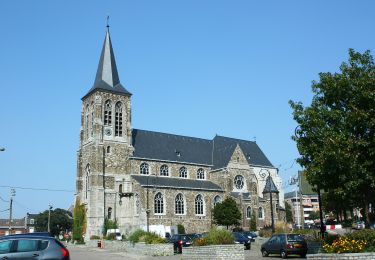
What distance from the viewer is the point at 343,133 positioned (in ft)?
68.4

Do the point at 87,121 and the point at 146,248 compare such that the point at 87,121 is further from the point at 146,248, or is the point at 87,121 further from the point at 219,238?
the point at 219,238

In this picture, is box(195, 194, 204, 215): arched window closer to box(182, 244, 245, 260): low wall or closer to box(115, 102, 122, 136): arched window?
box(115, 102, 122, 136): arched window

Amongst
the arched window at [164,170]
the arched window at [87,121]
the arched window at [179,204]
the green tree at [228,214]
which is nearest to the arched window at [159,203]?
the arched window at [179,204]

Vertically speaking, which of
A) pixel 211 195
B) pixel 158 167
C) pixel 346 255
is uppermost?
pixel 158 167

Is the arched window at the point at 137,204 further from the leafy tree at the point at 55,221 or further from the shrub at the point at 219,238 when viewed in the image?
the leafy tree at the point at 55,221

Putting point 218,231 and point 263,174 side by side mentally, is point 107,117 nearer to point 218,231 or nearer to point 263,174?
point 263,174

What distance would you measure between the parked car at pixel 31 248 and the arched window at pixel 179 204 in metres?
43.2

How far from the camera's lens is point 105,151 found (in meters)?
55.6

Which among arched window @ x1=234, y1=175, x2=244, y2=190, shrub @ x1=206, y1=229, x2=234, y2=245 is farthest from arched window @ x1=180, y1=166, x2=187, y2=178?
shrub @ x1=206, y1=229, x2=234, y2=245

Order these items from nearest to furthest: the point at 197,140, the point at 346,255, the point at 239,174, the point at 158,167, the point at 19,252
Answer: the point at 19,252 → the point at 346,255 → the point at 158,167 → the point at 239,174 → the point at 197,140

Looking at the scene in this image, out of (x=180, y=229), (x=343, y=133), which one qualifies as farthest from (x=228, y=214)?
(x=343, y=133)

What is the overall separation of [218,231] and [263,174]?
4753 centimetres

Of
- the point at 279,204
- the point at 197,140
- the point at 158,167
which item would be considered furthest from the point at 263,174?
the point at 158,167

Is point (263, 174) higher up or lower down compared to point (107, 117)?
lower down
